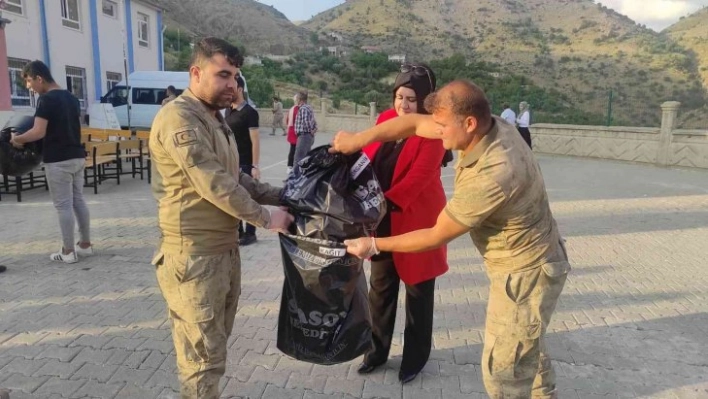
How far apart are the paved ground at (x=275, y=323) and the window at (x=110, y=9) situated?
1707 centimetres

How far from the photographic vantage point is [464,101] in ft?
6.92

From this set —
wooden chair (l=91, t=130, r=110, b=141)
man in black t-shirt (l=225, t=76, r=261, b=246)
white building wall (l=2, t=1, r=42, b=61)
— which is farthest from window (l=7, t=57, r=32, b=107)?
man in black t-shirt (l=225, t=76, r=261, b=246)

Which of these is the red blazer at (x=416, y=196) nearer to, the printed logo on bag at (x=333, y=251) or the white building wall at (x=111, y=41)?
the printed logo on bag at (x=333, y=251)

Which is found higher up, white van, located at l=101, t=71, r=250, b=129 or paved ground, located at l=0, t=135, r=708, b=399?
white van, located at l=101, t=71, r=250, b=129

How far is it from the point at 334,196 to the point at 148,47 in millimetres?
25891

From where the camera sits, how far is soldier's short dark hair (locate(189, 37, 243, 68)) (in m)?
2.25

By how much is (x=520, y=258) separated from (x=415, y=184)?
31.2 inches

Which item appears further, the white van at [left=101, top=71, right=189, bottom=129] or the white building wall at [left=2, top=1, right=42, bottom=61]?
the white van at [left=101, top=71, right=189, bottom=129]

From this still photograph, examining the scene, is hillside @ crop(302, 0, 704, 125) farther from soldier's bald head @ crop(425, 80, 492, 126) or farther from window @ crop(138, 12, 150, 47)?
soldier's bald head @ crop(425, 80, 492, 126)

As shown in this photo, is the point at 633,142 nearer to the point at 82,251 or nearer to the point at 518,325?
the point at 82,251

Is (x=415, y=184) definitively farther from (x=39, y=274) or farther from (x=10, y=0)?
(x=10, y=0)

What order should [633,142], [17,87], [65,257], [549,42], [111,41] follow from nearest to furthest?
[65,257]
[633,142]
[17,87]
[111,41]
[549,42]

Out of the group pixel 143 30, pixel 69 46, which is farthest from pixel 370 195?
pixel 143 30

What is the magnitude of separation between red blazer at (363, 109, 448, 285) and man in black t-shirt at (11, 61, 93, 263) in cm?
349
